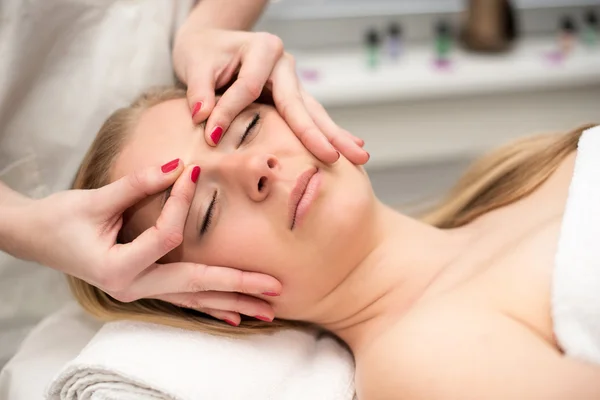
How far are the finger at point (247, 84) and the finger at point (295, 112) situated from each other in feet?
0.07

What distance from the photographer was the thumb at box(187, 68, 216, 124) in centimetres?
92

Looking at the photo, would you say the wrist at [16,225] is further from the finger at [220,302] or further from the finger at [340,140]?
the finger at [340,140]

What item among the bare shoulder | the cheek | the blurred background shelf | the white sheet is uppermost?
the cheek

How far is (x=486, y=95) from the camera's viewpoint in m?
1.84

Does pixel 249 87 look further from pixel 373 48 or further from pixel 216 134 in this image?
pixel 373 48

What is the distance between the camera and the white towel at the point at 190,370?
0.83m

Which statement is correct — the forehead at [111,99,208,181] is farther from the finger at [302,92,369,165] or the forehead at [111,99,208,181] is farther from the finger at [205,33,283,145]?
the finger at [302,92,369,165]

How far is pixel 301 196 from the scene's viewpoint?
35.6 inches

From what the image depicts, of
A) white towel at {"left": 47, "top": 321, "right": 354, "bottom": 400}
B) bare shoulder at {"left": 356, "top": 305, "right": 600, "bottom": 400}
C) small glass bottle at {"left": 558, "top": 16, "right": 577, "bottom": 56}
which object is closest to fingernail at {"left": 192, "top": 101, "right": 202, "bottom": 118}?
white towel at {"left": 47, "top": 321, "right": 354, "bottom": 400}

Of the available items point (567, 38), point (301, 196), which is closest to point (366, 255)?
point (301, 196)

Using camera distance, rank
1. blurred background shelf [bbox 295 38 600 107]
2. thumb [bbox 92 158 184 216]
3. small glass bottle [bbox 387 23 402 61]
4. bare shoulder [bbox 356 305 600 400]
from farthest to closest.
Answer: small glass bottle [bbox 387 23 402 61] < blurred background shelf [bbox 295 38 600 107] < thumb [bbox 92 158 184 216] < bare shoulder [bbox 356 305 600 400]

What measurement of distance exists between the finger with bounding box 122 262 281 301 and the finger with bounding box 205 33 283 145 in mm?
189

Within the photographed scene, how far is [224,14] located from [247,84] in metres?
0.33

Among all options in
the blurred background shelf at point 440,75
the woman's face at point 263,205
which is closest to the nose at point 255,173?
the woman's face at point 263,205
